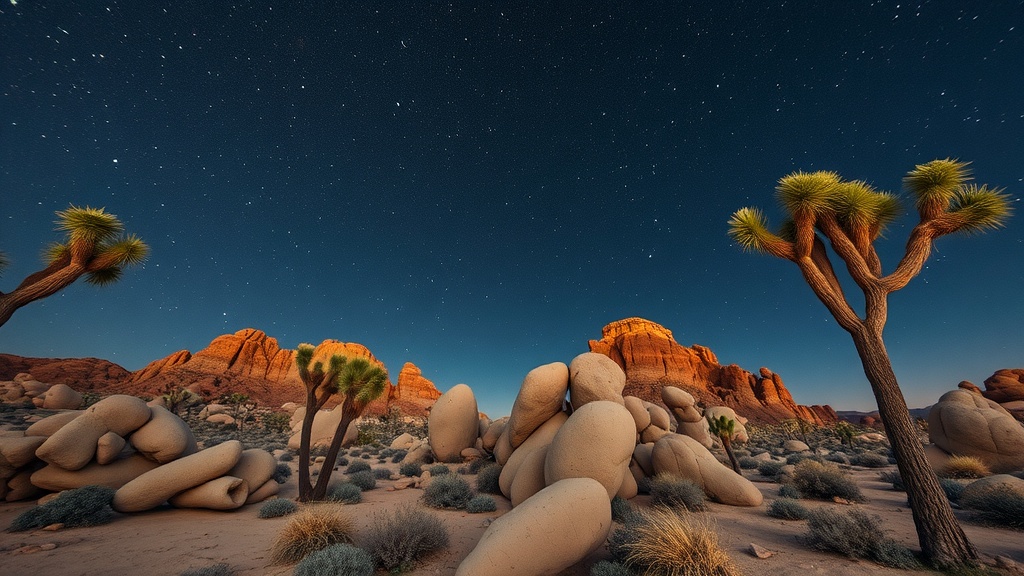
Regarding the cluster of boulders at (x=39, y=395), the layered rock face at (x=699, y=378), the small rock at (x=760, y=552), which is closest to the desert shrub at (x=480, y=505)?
the small rock at (x=760, y=552)

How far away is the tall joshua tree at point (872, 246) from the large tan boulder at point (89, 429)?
52.8 feet

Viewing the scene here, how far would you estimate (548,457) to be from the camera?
794cm

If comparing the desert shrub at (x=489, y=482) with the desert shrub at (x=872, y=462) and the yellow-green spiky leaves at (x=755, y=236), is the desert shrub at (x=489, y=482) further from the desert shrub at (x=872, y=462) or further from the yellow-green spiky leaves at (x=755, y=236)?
the desert shrub at (x=872, y=462)

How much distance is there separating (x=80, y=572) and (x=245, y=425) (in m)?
38.3

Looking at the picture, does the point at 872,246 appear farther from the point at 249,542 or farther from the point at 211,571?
the point at 249,542

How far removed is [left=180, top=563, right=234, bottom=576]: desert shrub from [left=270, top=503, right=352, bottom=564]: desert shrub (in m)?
0.64

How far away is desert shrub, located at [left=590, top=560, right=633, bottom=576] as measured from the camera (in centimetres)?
461

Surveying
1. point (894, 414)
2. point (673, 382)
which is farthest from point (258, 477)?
point (673, 382)

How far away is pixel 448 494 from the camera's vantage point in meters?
9.32

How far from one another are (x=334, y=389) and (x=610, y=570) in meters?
9.92

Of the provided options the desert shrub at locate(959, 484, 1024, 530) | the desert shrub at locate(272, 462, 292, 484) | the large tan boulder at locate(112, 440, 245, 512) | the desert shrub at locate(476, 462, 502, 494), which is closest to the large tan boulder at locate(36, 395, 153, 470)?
the large tan boulder at locate(112, 440, 245, 512)

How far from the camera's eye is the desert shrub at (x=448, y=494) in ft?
30.1

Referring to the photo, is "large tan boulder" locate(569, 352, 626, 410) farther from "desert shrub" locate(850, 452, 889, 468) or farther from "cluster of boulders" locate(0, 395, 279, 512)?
"desert shrub" locate(850, 452, 889, 468)

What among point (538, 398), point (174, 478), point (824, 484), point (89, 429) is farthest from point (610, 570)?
point (89, 429)
